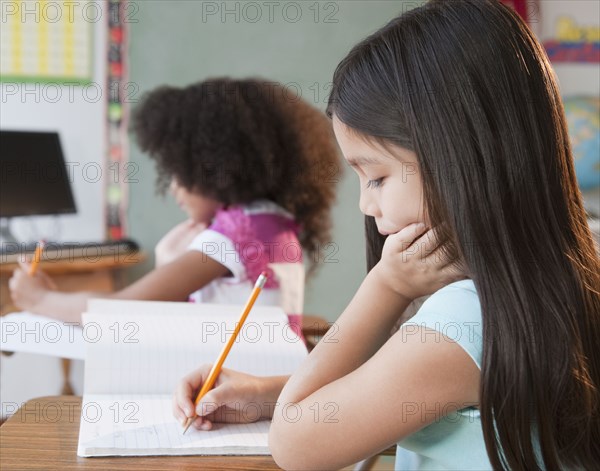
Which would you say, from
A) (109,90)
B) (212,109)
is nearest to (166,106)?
(212,109)

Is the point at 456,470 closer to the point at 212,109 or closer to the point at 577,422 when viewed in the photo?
the point at 577,422

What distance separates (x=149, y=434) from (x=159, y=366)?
18 centimetres

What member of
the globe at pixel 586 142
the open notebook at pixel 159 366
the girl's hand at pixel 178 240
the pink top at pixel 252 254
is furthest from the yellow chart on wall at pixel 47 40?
the open notebook at pixel 159 366

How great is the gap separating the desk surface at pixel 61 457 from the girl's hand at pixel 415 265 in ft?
0.67

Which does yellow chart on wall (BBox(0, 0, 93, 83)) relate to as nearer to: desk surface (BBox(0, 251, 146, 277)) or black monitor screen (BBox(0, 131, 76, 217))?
black monitor screen (BBox(0, 131, 76, 217))

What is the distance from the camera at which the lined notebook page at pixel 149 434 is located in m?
0.75

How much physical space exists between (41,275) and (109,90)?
1484 mm

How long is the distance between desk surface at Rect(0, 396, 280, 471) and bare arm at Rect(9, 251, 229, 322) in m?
0.73

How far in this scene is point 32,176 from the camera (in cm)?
271

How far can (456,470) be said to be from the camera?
70cm

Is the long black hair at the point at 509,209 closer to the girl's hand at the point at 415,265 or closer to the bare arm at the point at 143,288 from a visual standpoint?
the girl's hand at the point at 415,265

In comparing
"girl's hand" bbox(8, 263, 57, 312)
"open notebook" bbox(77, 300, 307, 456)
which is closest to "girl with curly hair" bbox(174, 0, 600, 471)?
"open notebook" bbox(77, 300, 307, 456)

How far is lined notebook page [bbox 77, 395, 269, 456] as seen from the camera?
2.46ft

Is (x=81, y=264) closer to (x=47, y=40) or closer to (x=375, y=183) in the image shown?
(x=47, y=40)
